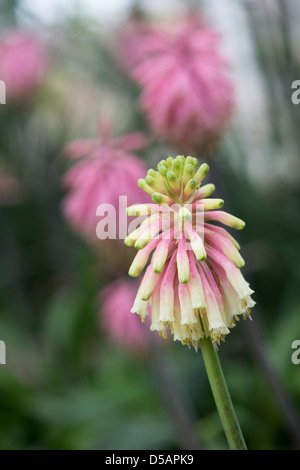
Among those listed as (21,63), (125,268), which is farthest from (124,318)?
(21,63)

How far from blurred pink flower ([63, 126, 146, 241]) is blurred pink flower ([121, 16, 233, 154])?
0.18m

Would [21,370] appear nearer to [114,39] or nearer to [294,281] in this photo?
[294,281]

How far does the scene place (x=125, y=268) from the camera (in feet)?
10.2

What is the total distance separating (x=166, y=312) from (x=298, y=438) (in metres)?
2.07

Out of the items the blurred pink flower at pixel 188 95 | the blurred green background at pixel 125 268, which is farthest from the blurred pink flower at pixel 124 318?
the blurred pink flower at pixel 188 95

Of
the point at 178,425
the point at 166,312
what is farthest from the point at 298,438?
the point at 166,312

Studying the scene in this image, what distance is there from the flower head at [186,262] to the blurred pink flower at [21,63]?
3.99 metres

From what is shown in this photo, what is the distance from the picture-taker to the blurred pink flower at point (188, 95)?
2.80 m

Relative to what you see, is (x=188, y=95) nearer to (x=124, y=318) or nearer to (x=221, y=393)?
(x=124, y=318)

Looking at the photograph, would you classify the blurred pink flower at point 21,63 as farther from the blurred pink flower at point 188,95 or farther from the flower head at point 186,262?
the flower head at point 186,262

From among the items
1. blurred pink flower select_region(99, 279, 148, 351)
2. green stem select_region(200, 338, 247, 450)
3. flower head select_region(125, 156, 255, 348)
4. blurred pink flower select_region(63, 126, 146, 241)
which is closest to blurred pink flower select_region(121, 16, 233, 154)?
blurred pink flower select_region(63, 126, 146, 241)

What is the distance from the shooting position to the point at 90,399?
12.3ft

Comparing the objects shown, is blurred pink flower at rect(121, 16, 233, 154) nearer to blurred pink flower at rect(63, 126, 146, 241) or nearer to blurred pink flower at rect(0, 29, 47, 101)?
blurred pink flower at rect(63, 126, 146, 241)

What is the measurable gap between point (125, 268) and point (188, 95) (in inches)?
39.2
